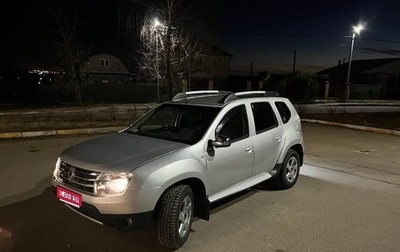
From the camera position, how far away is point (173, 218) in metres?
3.71

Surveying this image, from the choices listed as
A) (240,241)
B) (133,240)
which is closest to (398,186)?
(240,241)

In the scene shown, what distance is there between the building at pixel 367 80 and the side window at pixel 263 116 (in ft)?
117

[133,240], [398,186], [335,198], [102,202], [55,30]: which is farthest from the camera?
[55,30]

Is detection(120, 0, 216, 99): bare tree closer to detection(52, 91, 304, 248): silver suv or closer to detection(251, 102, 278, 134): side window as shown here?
detection(52, 91, 304, 248): silver suv

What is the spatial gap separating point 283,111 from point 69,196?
3818 mm

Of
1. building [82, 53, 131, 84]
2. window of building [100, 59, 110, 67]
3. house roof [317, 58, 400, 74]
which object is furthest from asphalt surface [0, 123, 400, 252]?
house roof [317, 58, 400, 74]

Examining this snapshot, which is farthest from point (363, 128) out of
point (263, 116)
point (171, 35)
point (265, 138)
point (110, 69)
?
point (110, 69)

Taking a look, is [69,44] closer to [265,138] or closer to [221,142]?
[265,138]

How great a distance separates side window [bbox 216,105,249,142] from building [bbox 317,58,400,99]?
36476mm

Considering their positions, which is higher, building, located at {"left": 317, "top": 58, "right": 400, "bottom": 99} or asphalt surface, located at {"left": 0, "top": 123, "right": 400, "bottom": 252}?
building, located at {"left": 317, "top": 58, "right": 400, "bottom": 99}

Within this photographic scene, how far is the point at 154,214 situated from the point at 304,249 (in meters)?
1.74

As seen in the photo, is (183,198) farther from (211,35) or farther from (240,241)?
(211,35)

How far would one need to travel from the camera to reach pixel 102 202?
352 cm

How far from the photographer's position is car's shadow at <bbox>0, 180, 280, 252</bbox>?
3863 mm
